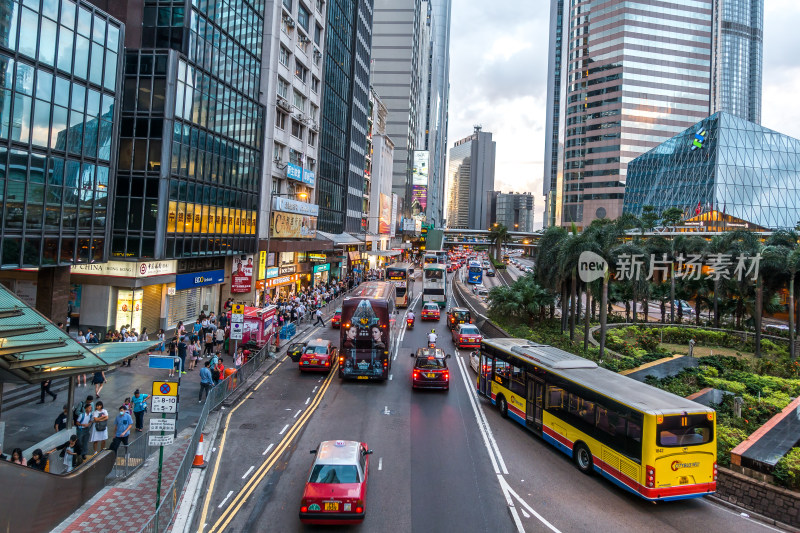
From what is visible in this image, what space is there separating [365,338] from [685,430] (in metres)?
13.9

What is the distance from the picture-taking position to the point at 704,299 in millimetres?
43312

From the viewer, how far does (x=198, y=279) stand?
3575 cm

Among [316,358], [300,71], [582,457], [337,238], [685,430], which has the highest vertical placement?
[300,71]

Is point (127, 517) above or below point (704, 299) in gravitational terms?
below

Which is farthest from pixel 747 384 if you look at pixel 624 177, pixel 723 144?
pixel 624 177

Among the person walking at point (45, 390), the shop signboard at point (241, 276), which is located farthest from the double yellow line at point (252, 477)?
the shop signboard at point (241, 276)

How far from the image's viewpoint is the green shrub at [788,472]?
11.8 metres

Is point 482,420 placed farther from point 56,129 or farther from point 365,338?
point 56,129

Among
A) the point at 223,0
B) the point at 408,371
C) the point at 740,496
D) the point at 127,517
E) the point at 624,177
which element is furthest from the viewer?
the point at 624,177

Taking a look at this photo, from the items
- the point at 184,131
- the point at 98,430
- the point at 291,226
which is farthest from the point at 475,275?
the point at 98,430

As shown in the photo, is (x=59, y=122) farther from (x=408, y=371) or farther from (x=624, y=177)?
(x=624, y=177)

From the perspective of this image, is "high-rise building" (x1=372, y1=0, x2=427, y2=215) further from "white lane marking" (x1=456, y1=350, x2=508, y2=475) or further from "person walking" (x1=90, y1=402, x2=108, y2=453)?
"person walking" (x1=90, y1=402, x2=108, y2=453)

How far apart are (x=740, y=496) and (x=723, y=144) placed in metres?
93.8

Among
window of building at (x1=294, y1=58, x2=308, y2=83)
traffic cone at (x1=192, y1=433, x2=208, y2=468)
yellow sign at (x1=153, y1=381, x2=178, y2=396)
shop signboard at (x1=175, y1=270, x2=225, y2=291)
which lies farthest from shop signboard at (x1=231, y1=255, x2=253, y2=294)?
yellow sign at (x1=153, y1=381, x2=178, y2=396)
